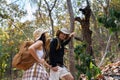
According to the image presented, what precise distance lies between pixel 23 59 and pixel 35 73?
0.22 m

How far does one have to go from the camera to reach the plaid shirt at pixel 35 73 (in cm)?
333

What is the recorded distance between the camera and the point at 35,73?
3.34m

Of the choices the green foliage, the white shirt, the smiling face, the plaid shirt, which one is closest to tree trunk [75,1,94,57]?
the green foliage

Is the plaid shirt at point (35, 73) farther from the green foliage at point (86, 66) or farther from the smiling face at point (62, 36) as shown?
the green foliage at point (86, 66)

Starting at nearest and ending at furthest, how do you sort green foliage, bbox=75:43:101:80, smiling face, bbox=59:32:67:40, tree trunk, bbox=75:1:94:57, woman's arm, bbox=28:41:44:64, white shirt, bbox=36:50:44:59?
1. woman's arm, bbox=28:41:44:64
2. white shirt, bbox=36:50:44:59
3. smiling face, bbox=59:32:67:40
4. green foliage, bbox=75:43:101:80
5. tree trunk, bbox=75:1:94:57

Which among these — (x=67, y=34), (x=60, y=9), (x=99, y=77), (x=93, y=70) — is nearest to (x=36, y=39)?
(x=67, y=34)

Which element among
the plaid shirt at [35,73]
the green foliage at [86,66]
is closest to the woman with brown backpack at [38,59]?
the plaid shirt at [35,73]

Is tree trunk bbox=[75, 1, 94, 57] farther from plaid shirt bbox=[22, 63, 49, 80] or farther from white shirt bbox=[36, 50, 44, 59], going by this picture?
plaid shirt bbox=[22, 63, 49, 80]

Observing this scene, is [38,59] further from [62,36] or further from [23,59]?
[62,36]

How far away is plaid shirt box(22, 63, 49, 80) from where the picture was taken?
131 inches

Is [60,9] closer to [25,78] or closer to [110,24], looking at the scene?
[110,24]

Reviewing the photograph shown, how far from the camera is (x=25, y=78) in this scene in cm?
334

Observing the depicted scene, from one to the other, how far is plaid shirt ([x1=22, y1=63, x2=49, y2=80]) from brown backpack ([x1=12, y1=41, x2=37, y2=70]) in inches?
2.2

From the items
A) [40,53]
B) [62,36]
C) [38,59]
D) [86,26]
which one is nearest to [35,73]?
[38,59]
